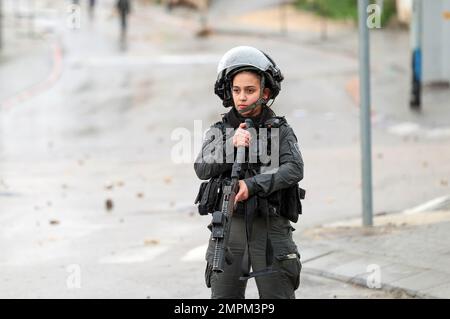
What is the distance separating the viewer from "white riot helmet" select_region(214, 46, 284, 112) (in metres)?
6.21

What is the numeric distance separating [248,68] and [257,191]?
0.69 metres

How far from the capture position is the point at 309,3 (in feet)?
117

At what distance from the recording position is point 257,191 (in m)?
6.09

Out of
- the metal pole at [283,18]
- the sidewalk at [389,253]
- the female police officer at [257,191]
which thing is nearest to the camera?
the female police officer at [257,191]

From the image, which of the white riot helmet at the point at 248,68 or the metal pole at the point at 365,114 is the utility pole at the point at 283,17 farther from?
the white riot helmet at the point at 248,68

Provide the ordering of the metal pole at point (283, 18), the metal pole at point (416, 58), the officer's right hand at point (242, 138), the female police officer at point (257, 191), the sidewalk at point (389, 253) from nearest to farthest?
the officer's right hand at point (242, 138), the female police officer at point (257, 191), the sidewalk at point (389, 253), the metal pole at point (416, 58), the metal pole at point (283, 18)

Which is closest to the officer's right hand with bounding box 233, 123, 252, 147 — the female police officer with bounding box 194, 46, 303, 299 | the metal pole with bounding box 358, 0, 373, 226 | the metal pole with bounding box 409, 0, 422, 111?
the female police officer with bounding box 194, 46, 303, 299

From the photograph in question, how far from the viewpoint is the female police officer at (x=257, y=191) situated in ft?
20.1

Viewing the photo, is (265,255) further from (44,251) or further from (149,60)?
(149,60)

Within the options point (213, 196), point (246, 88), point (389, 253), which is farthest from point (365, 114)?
point (213, 196)

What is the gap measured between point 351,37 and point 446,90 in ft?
29.9

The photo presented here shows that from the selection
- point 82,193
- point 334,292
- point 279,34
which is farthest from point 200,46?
point 334,292

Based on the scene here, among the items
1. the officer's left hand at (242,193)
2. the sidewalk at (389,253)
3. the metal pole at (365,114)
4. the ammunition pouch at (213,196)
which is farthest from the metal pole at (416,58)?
the officer's left hand at (242,193)

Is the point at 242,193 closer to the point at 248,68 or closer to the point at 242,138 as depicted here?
the point at 242,138
